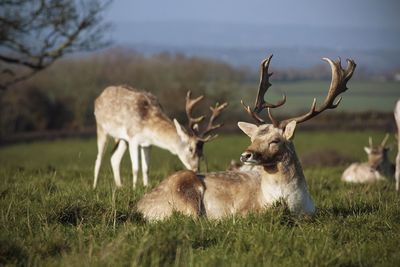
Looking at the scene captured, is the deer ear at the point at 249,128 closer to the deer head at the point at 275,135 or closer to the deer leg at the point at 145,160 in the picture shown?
the deer head at the point at 275,135

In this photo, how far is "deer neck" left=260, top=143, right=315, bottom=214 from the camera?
671 centimetres

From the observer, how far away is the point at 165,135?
12.2m

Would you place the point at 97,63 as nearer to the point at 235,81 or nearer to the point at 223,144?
the point at 235,81

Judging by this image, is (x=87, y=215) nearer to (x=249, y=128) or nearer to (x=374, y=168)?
(x=249, y=128)

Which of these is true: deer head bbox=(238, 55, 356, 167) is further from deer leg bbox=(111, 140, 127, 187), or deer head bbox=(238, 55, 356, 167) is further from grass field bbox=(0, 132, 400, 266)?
deer leg bbox=(111, 140, 127, 187)

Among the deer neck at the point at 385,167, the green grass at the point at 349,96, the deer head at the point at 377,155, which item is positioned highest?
the deer head at the point at 377,155

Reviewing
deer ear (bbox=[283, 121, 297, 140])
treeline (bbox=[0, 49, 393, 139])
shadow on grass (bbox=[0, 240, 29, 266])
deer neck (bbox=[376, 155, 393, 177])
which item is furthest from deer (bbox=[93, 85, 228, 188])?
treeline (bbox=[0, 49, 393, 139])

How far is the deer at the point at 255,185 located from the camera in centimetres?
672

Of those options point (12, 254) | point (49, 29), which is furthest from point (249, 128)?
point (49, 29)

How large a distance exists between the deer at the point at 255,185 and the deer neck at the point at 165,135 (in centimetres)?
476

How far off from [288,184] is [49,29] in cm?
1304

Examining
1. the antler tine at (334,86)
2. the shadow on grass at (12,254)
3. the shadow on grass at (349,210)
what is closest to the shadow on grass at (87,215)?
the shadow on grass at (12,254)

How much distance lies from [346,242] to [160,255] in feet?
5.81

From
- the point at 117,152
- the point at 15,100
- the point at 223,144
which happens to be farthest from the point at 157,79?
the point at 117,152
